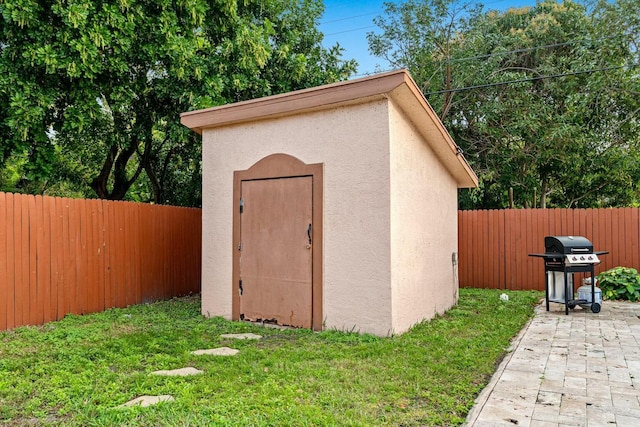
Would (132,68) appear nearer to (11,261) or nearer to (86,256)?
(86,256)

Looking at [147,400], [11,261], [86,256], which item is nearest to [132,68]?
[86,256]

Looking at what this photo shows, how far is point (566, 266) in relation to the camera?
6520 mm

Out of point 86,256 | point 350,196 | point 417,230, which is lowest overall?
point 86,256

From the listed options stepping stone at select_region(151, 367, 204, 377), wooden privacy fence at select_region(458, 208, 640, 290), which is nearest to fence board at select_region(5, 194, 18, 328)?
stepping stone at select_region(151, 367, 204, 377)

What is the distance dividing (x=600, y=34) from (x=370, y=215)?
11219 mm

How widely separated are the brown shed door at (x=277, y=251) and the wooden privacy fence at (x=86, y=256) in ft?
8.04

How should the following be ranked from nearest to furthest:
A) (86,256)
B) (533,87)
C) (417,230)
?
(417,230), (86,256), (533,87)

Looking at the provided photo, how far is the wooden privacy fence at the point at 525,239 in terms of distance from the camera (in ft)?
29.9

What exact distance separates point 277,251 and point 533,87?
38.4 ft

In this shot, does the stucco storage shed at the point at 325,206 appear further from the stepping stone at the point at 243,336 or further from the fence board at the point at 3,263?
the fence board at the point at 3,263

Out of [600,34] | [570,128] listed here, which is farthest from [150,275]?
[600,34]

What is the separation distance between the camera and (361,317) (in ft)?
16.5

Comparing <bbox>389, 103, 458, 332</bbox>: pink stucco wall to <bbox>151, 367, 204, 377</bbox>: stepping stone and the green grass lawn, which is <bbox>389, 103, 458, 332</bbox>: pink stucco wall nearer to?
the green grass lawn

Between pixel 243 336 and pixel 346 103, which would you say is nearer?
pixel 243 336
